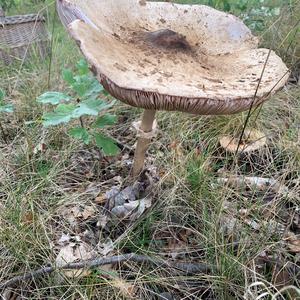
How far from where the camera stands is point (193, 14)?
2.19 meters

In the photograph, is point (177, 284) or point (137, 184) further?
point (137, 184)

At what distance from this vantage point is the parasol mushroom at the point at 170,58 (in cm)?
141

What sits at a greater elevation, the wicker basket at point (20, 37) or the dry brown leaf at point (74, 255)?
the wicker basket at point (20, 37)

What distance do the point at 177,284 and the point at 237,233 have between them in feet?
1.21

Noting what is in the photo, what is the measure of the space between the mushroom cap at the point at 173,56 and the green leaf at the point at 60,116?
15.2 inches

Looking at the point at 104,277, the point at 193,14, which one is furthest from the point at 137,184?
the point at 193,14

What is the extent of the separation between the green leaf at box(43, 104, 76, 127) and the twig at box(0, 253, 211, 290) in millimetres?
641

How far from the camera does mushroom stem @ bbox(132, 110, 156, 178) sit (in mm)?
1871

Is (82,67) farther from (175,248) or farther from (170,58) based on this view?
(175,248)

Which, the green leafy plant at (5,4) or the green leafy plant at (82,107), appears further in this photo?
the green leafy plant at (5,4)

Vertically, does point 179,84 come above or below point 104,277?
above

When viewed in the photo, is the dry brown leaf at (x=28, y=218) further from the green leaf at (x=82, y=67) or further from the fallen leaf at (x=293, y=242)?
the fallen leaf at (x=293, y=242)

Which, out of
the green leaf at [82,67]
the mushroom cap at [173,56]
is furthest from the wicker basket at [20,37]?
the mushroom cap at [173,56]

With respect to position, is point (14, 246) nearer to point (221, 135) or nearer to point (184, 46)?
point (184, 46)
